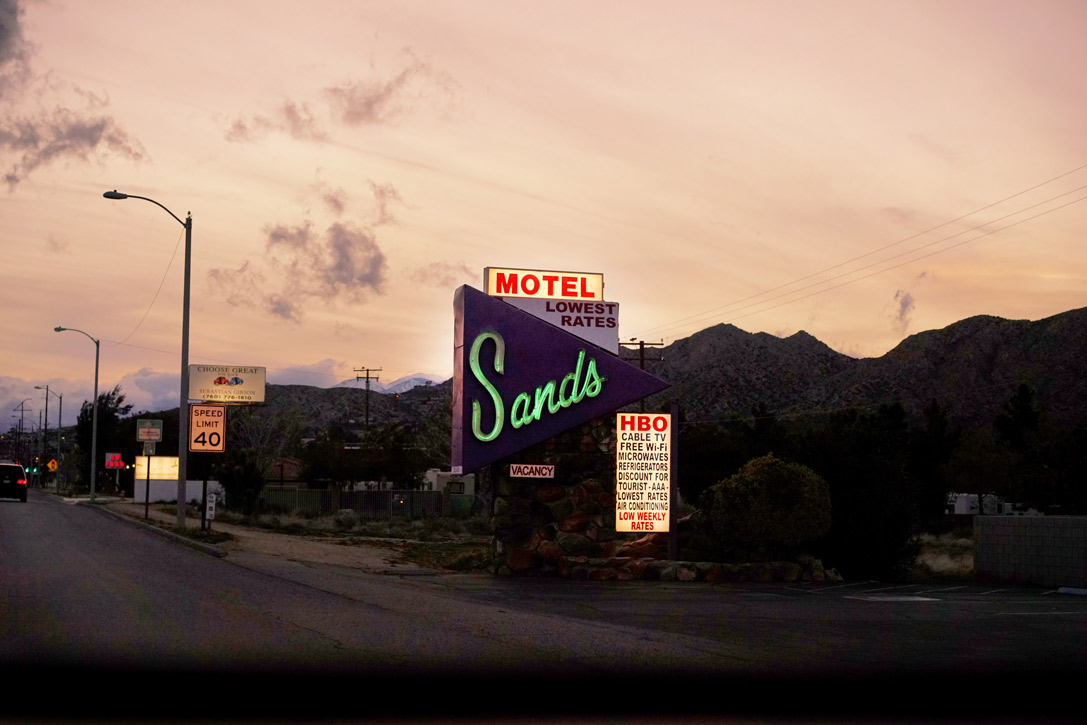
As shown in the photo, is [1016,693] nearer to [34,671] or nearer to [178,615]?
[34,671]

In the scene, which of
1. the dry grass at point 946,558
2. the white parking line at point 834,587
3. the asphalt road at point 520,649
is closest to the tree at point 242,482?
the dry grass at point 946,558

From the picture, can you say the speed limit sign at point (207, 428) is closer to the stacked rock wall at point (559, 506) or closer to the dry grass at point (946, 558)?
the stacked rock wall at point (559, 506)

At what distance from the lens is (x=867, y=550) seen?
90.1ft

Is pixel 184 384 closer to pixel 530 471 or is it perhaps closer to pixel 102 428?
pixel 530 471

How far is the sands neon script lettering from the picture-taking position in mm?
25969

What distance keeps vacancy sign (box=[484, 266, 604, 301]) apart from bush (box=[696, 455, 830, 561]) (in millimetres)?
6094

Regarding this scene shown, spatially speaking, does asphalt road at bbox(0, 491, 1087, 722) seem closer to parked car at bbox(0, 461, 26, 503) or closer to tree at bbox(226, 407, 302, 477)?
parked car at bbox(0, 461, 26, 503)

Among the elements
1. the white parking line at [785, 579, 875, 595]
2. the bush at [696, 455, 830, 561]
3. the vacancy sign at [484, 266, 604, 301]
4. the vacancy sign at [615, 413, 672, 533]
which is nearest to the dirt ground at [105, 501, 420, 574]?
the vacancy sign at [615, 413, 672, 533]

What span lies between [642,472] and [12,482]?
5624 cm

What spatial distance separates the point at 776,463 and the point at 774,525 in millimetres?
1469

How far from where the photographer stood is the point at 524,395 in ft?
85.8

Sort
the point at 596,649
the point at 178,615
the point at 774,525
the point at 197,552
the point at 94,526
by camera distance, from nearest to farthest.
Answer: the point at 596,649, the point at 178,615, the point at 774,525, the point at 197,552, the point at 94,526

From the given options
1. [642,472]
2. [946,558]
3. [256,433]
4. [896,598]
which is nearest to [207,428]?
[642,472]

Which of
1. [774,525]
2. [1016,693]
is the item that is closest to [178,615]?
[1016,693]
